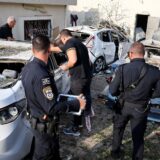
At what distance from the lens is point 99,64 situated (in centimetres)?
1105

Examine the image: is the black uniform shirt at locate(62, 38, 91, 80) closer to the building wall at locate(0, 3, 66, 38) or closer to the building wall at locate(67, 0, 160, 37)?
the building wall at locate(0, 3, 66, 38)

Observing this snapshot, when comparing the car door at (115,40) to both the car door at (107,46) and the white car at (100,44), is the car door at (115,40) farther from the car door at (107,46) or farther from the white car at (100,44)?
the car door at (107,46)

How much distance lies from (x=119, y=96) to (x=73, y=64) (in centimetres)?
110

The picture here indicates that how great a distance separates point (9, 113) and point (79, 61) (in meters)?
1.88

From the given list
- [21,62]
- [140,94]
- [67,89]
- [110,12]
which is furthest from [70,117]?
[110,12]

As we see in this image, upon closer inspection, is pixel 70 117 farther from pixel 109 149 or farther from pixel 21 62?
pixel 21 62

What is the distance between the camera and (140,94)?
4.17m

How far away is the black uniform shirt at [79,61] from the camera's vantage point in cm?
516

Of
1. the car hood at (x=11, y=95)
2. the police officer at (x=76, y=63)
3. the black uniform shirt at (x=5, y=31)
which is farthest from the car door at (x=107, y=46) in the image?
the car hood at (x=11, y=95)

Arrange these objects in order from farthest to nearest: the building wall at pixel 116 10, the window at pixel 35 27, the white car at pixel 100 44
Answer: the building wall at pixel 116 10 → the window at pixel 35 27 → the white car at pixel 100 44

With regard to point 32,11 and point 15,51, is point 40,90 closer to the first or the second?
point 15,51

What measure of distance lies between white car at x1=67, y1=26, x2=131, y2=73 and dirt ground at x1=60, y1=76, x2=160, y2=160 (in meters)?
4.25

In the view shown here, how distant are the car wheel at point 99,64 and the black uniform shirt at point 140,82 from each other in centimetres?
656

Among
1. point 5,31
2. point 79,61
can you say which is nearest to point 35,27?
point 5,31
